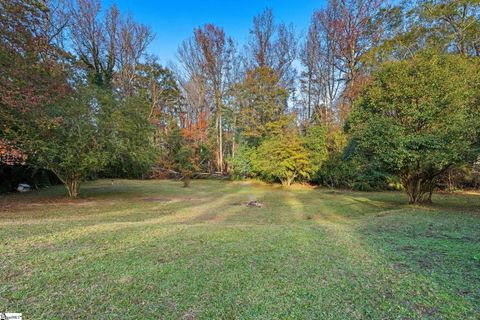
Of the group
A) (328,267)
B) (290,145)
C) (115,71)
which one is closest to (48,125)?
(328,267)

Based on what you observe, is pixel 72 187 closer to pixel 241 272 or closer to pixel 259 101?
pixel 241 272

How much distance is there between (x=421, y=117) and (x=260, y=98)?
48.7ft

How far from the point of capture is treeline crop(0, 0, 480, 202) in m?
6.49

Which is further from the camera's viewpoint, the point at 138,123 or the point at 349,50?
the point at 349,50

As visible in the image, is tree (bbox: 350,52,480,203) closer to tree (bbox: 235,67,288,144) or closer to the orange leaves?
tree (bbox: 235,67,288,144)

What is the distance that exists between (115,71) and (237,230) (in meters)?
20.5

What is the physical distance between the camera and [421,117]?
6.63 m

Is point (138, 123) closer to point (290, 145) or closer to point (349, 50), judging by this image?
point (290, 145)

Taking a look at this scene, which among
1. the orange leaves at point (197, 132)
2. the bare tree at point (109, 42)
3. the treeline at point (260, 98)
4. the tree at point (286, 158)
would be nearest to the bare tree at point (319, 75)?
the treeline at point (260, 98)

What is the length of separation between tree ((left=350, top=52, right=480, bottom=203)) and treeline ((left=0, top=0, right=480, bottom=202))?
32 mm

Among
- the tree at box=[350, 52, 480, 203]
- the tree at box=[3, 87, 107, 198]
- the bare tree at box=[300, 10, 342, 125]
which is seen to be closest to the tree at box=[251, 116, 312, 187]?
the bare tree at box=[300, 10, 342, 125]

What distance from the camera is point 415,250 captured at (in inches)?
128

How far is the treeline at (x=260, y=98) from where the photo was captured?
6.49 m

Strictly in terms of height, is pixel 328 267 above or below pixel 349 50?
below
